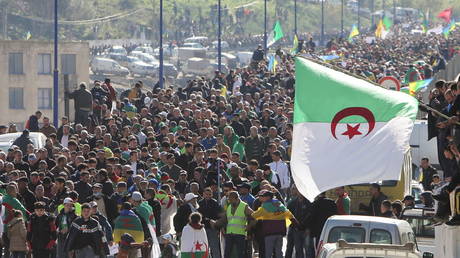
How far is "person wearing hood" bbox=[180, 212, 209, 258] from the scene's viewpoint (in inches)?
826

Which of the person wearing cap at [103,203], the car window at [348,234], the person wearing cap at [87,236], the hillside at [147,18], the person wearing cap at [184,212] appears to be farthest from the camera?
the hillside at [147,18]

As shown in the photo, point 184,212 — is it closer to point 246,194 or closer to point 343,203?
point 246,194

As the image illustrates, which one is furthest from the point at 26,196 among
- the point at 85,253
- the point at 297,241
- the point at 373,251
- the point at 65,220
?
the point at 373,251

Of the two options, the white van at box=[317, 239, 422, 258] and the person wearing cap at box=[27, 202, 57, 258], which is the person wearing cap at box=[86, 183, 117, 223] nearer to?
the person wearing cap at box=[27, 202, 57, 258]

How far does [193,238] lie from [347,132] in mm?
5000

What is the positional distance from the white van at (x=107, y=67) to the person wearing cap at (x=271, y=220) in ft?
251

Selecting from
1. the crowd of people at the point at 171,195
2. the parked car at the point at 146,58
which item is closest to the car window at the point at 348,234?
the crowd of people at the point at 171,195

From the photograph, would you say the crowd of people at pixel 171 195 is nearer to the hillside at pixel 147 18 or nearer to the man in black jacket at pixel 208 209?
the man in black jacket at pixel 208 209

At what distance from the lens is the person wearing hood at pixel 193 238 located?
68.8ft

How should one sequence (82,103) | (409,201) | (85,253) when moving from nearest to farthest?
(85,253), (409,201), (82,103)

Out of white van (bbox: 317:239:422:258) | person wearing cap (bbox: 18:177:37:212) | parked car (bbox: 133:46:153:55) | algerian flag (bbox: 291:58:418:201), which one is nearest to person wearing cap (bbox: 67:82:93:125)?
person wearing cap (bbox: 18:177:37:212)

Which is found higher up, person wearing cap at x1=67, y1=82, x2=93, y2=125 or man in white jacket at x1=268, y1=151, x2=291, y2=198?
person wearing cap at x1=67, y1=82, x2=93, y2=125

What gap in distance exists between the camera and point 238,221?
22.0 metres

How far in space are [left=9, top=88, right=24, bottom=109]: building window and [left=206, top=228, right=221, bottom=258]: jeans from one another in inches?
1955
